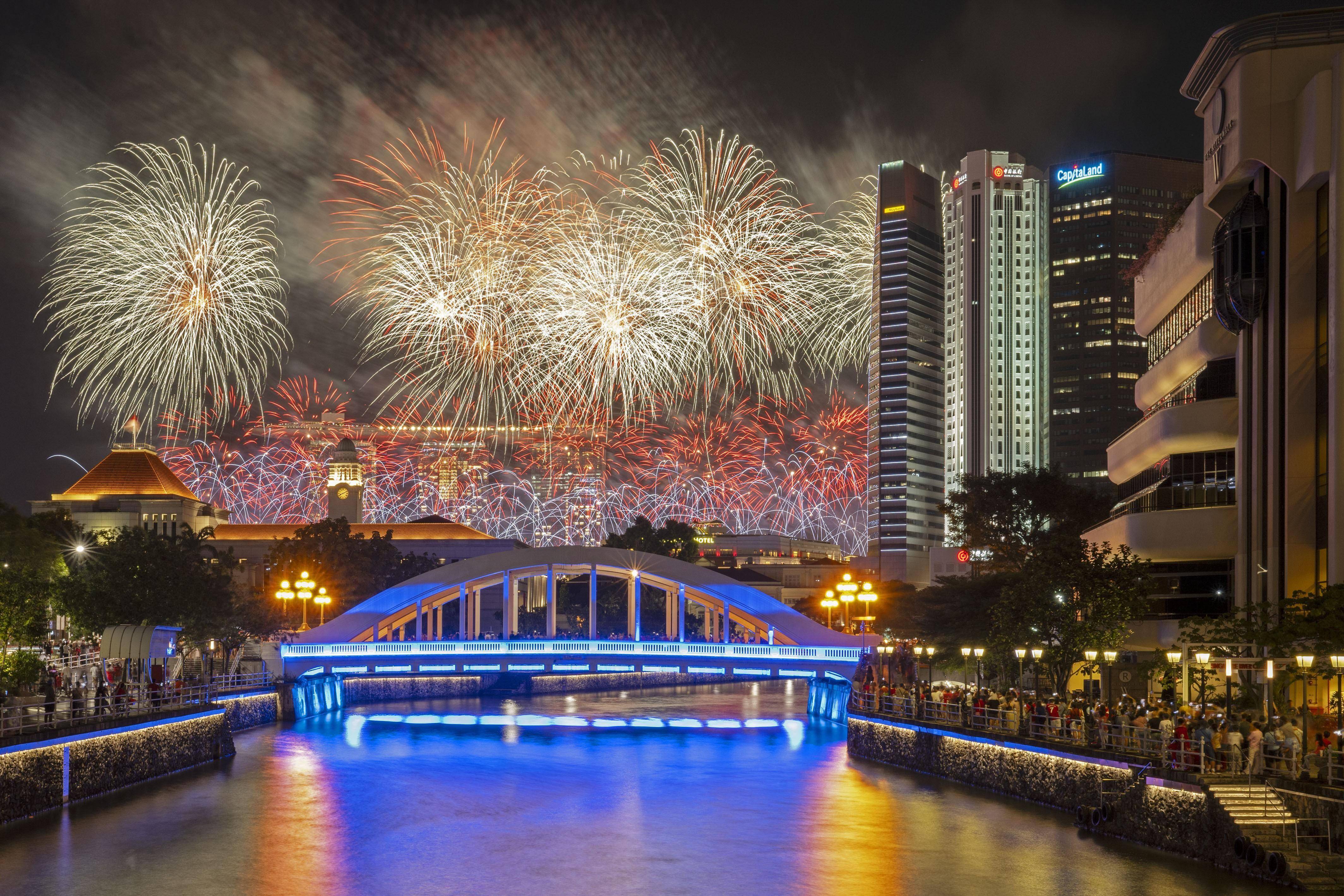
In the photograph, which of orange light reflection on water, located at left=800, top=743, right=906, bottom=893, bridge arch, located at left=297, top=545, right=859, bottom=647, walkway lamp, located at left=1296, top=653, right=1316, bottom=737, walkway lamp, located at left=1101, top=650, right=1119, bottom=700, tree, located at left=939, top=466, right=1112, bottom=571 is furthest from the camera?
tree, located at left=939, top=466, right=1112, bottom=571

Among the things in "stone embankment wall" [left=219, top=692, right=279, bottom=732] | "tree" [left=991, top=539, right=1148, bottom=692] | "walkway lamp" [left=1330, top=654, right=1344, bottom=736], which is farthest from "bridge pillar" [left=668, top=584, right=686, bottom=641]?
"walkway lamp" [left=1330, top=654, right=1344, bottom=736]

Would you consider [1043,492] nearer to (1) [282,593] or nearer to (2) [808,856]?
(1) [282,593]

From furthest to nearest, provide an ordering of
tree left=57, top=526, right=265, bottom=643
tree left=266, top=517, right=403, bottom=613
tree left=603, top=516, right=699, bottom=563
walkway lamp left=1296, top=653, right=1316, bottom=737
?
tree left=603, top=516, right=699, bottom=563, tree left=266, top=517, right=403, bottom=613, tree left=57, top=526, right=265, bottom=643, walkway lamp left=1296, top=653, right=1316, bottom=737

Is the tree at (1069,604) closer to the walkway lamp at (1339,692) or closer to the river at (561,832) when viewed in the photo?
the river at (561,832)

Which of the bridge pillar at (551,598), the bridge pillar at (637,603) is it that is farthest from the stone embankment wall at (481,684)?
the bridge pillar at (637,603)

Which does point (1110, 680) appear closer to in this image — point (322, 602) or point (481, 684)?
point (322, 602)

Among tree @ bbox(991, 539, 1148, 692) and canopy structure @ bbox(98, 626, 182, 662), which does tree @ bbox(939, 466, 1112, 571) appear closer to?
tree @ bbox(991, 539, 1148, 692)
